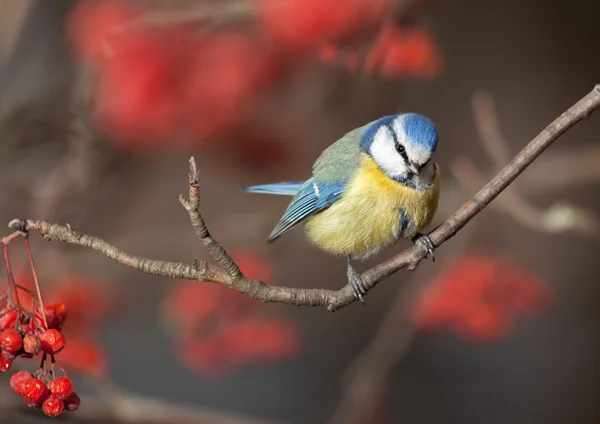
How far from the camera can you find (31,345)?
83 centimetres

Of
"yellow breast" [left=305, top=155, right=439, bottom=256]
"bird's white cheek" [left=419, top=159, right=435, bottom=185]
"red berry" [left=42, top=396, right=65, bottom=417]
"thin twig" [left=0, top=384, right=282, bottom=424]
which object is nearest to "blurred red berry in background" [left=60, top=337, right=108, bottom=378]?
"thin twig" [left=0, top=384, right=282, bottom=424]

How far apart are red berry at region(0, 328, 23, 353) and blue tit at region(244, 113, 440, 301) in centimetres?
54

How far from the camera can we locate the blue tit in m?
1.25

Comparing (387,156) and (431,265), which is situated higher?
(387,156)

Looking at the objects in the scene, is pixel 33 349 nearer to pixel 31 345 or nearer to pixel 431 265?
pixel 31 345

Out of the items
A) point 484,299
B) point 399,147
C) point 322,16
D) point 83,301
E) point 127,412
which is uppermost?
point 322,16

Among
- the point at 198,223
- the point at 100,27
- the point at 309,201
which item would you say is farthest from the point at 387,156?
the point at 100,27

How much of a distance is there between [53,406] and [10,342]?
89 mm

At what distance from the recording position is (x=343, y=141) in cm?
146

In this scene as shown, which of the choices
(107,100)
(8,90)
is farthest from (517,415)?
(8,90)

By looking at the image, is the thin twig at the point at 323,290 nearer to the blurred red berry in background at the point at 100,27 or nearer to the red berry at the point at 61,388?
the red berry at the point at 61,388

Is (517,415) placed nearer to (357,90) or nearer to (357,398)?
(357,398)

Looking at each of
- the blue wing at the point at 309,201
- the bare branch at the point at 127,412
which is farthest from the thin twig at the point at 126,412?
the blue wing at the point at 309,201

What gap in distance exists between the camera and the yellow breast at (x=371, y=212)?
1278 millimetres
